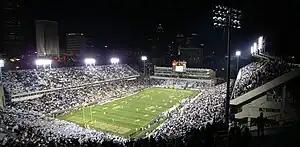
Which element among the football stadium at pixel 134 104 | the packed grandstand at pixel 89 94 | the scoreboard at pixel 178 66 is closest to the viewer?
the football stadium at pixel 134 104

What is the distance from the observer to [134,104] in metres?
38.9

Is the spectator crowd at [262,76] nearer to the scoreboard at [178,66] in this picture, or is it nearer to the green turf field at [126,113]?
the green turf field at [126,113]

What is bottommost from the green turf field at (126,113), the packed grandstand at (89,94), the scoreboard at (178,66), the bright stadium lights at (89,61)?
the green turf field at (126,113)

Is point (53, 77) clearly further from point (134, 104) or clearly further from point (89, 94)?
point (134, 104)

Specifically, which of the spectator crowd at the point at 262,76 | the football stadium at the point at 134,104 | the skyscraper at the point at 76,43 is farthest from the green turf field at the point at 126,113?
the skyscraper at the point at 76,43

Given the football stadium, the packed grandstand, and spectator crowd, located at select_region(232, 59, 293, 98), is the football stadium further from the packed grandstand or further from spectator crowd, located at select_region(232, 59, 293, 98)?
spectator crowd, located at select_region(232, 59, 293, 98)

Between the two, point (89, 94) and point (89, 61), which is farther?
point (89, 61)

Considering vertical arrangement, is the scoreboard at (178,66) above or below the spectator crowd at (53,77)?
above

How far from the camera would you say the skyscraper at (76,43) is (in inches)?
5246

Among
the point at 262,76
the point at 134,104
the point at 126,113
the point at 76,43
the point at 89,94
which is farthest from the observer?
the point at 76,43

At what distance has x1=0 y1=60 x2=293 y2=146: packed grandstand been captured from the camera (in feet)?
62.8

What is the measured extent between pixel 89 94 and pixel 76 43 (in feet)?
326

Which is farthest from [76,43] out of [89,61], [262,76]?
[262,76]

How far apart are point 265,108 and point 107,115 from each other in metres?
19.8
